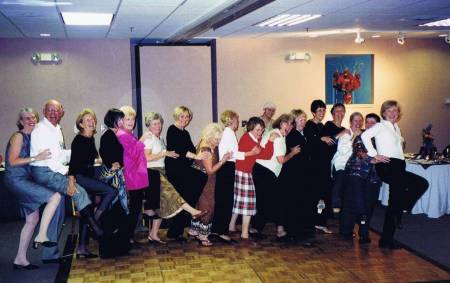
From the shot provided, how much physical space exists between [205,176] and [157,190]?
53 cm

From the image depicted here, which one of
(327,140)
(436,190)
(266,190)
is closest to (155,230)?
(266,190)

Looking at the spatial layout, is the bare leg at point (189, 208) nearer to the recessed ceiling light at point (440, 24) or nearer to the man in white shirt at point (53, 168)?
the man in white shirt at point (53, 168)

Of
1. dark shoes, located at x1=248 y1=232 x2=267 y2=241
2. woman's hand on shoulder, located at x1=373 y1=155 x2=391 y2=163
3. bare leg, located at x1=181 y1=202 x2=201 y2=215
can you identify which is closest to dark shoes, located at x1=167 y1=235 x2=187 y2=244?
bare leg, located at x1=181 y1=202 x2=201 y2=215

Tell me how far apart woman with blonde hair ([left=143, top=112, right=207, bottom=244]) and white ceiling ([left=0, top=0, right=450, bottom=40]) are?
1235 mm

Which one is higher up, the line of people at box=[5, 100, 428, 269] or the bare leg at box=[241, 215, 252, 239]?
the line of people at box=[5, 100, 428, 269]

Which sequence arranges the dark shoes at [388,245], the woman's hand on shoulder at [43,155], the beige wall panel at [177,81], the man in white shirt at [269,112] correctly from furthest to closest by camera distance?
the beige wall panel at [177,81], the man in white shirt at [269,112], the dark shoes at [388,245], the woman's hand on shoulder at [43,155]

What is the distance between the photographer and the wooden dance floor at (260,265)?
446cm

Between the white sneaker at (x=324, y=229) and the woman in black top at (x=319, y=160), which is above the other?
the woman in black top at (x=319, y=160)

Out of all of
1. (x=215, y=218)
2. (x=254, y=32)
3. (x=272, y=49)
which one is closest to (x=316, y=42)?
(x=272, y=49)

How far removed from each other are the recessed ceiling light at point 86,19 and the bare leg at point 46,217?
2167 millimetres

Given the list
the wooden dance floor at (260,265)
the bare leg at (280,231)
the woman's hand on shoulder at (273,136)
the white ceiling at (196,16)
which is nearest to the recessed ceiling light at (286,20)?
the white ceiling at (196,16)

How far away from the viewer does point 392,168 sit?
521 centimetres

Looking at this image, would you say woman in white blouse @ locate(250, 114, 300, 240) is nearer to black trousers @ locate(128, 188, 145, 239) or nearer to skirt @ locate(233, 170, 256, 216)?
skirt @ locate(233, 170, 256, 216)

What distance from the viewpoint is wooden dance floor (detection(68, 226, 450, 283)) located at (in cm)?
446
